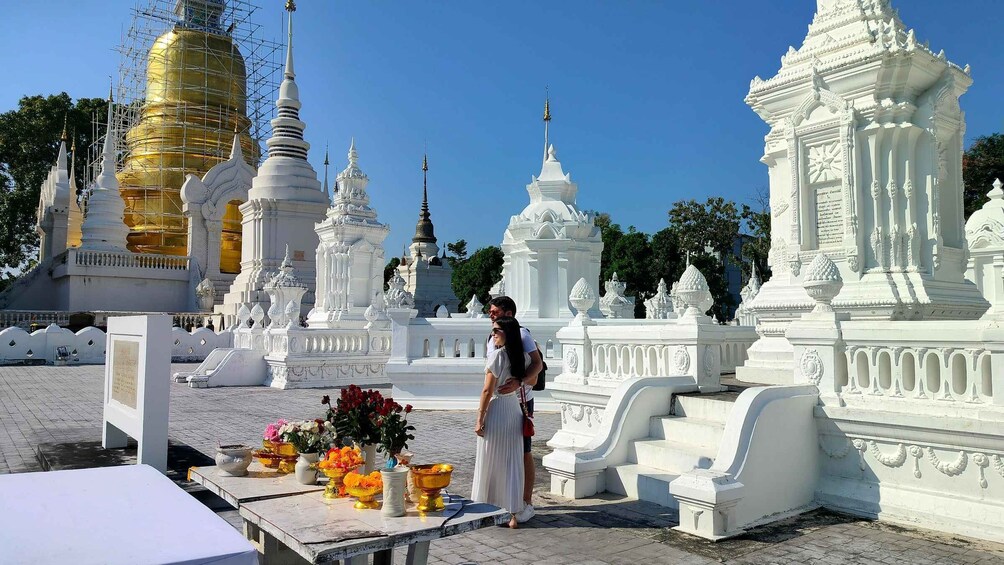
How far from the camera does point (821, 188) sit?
35.7 ft

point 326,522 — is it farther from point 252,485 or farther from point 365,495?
point 252,485

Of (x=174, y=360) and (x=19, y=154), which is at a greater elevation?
(x=19, y=154)

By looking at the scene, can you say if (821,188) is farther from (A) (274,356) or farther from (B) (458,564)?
(A) (274,356)

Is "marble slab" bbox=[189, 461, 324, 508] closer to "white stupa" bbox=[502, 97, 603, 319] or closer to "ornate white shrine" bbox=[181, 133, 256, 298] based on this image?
"white stupa" bbox=[502, 97, 603, 319]

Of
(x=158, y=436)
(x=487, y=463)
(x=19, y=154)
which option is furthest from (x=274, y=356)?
(x=19, y=154)

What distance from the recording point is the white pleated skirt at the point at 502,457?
5.94 meters

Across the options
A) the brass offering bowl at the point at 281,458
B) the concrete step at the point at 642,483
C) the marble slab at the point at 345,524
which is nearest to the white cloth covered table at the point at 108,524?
the marble slab at the point at 345,524

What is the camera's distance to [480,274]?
63688 millimetres

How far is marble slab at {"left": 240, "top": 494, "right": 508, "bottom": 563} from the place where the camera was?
3.48 metres

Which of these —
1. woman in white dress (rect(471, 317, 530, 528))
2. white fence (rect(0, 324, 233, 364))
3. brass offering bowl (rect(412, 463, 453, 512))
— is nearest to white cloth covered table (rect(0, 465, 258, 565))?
brass offering bowl (rect(412, 463, 453, 512))

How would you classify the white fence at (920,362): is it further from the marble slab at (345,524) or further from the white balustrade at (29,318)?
the white balustrade at (29,318)

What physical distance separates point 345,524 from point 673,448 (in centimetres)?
437

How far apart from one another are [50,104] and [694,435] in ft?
173

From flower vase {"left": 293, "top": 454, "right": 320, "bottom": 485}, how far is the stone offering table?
53 millimetres
